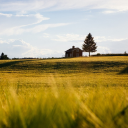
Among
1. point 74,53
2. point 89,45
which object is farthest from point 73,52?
point 89,45

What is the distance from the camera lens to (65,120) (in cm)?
183

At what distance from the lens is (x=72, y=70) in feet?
122

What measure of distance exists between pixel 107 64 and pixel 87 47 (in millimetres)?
54717

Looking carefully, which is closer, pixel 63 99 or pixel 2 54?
pixel 63 99

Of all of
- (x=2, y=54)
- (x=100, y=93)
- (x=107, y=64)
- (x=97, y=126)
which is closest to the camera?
(x=97, y=126)

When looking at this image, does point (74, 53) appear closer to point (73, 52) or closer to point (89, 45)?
point (73, 52)

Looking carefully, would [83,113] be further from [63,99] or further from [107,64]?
[107,64]

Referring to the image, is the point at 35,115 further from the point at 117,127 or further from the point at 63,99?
the point at 117,127

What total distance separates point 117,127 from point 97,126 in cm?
21

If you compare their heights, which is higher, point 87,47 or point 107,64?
point 87,47

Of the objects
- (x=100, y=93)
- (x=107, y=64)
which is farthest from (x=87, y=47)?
(x=100, y=93)

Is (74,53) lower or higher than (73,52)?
lower

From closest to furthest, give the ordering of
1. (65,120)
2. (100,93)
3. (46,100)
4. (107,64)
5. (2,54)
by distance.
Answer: (65,120) → (46,100) → (100,93) → (107,64) → (2,54)

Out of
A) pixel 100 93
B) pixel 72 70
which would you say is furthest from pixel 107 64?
pixel 100 93
